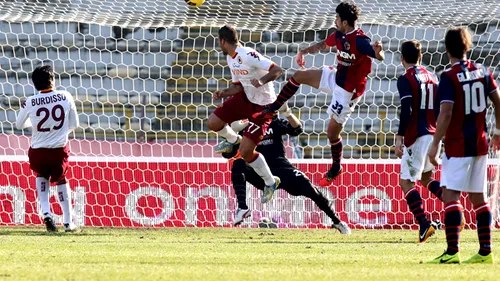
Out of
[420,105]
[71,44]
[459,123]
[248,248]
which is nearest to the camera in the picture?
[459,123]

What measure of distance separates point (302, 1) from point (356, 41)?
5.19 m

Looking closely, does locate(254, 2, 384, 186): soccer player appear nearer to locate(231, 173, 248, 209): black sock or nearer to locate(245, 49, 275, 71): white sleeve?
locate(245, 49, 275, 71): white sleeve

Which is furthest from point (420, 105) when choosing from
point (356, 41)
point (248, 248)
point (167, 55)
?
point (167, 55)

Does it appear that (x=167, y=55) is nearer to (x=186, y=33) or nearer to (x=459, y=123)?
(x=186, y=33)

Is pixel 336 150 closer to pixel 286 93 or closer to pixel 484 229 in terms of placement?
pixel 286 93

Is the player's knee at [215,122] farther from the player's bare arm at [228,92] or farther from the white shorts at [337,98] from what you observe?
the white shorts at [337,98]

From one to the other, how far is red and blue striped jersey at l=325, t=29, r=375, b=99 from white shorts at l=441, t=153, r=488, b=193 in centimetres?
289

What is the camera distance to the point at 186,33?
16.0m

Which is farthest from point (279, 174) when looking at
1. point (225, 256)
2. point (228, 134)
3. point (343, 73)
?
point (225, 256)

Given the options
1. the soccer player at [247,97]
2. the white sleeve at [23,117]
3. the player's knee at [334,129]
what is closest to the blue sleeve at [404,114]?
the player's knee at [334,129]

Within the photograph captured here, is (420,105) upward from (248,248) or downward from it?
upward

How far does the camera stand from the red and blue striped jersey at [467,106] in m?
6.61

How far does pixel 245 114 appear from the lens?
1062 cm

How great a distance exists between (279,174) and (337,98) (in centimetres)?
199
